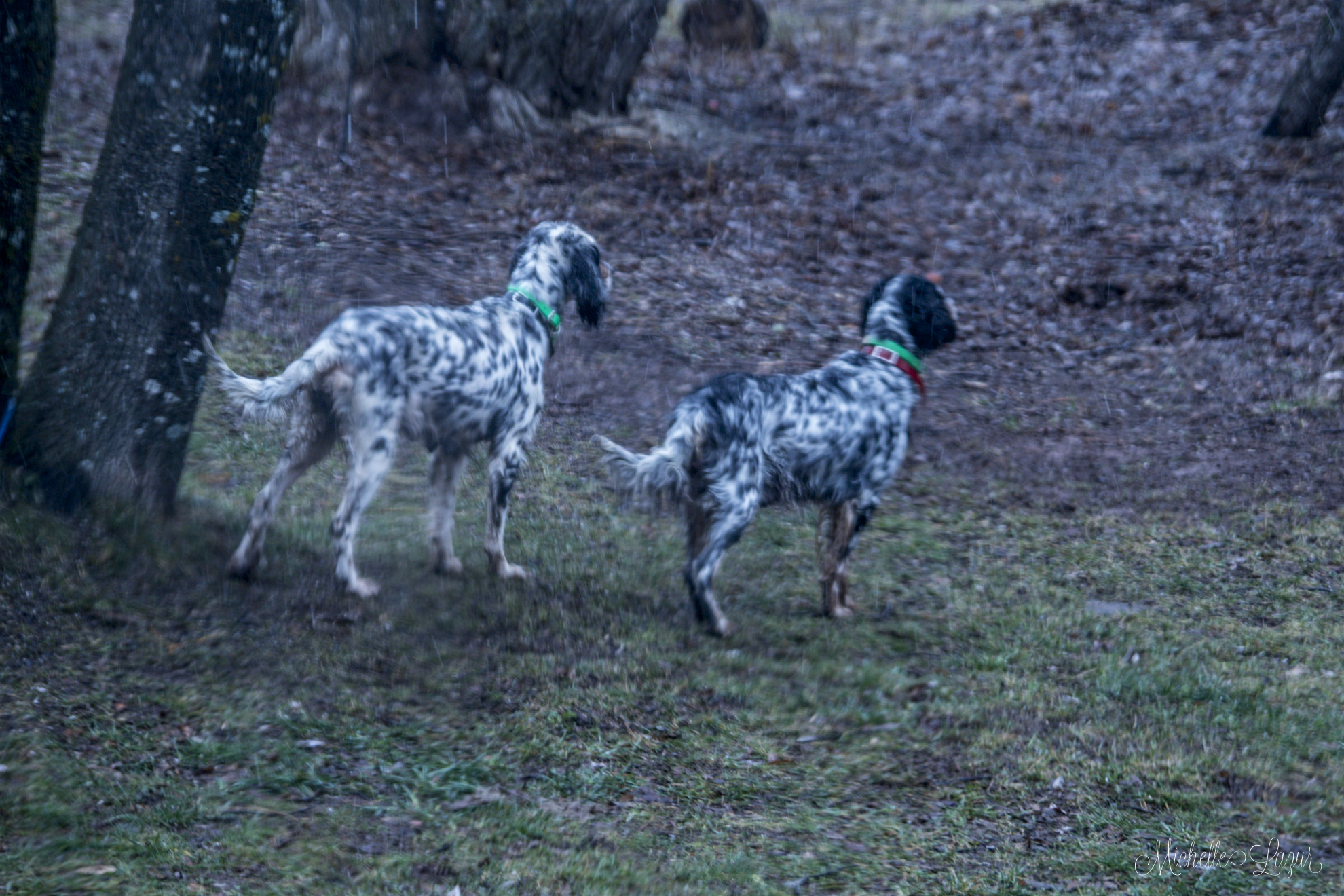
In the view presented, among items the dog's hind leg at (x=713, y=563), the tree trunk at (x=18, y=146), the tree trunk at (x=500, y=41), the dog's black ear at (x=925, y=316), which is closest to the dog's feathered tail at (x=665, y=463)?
the dog's hind leg at (x=713, y=563)

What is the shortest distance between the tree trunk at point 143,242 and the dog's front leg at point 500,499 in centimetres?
169

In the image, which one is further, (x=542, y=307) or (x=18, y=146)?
(x=542, y=307)

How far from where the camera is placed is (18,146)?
16.7ft

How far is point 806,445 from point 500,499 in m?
1.69

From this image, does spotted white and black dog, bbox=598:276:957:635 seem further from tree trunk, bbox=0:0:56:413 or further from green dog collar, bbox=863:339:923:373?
tree trunk, bbox=0:0:56:413

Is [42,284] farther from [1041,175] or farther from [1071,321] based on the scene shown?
[1041,175]

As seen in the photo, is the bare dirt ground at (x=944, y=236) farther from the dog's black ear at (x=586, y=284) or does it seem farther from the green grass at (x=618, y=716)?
the green grass at (x=618, y=716)

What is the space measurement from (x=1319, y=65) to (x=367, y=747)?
50.2 ft

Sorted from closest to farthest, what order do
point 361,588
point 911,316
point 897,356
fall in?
point 361,588, point 897,356, point 911,316


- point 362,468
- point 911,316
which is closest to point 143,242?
point 362,468

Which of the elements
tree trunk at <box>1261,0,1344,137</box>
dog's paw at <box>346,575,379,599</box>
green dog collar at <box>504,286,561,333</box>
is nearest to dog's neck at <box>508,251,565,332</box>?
green dog collar at <box>504,286,561,333</box>

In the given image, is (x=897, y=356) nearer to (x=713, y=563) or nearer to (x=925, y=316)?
(x=925, y=316)

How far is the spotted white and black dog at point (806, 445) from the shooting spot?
19.1 feet

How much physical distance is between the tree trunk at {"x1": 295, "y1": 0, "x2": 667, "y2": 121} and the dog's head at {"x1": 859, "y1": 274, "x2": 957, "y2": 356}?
7667 mm
